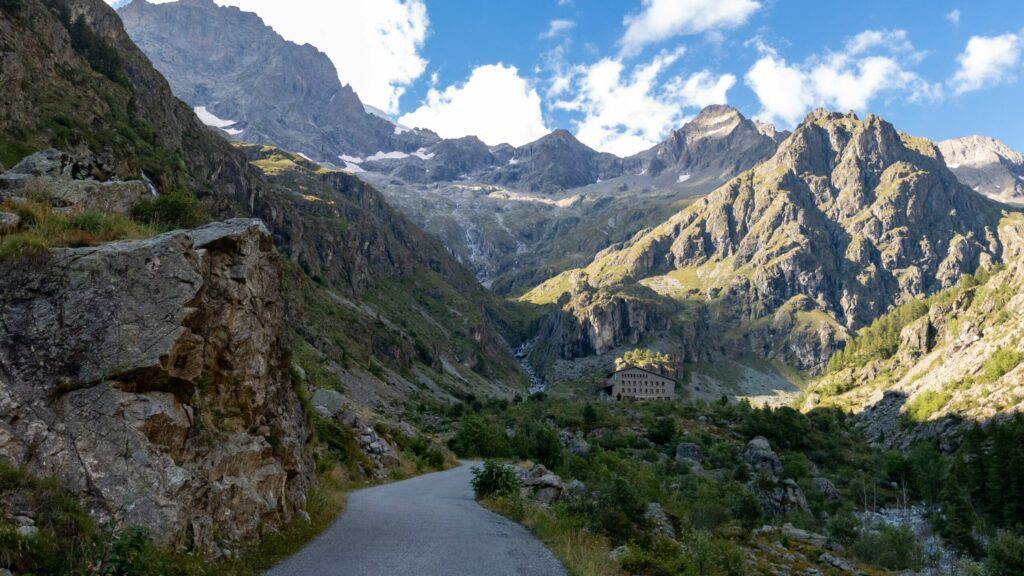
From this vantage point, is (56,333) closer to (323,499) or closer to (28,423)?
(28,423)

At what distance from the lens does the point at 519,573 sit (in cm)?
1339

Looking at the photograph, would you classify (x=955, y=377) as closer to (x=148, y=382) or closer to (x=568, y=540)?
(x=568, y=540)

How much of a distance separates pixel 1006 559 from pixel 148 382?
46.5 m

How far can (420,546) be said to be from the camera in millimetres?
15547

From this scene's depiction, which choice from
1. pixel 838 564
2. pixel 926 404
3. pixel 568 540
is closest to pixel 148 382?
pixel 568 540

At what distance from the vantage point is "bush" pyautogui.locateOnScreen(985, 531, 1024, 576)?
1378 inches

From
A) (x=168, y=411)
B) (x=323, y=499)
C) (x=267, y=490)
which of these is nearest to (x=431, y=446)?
(x=323, y=499)

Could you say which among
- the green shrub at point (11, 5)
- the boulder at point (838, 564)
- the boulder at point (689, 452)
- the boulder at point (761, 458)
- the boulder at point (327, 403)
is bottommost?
the boulder at point (761, 458)

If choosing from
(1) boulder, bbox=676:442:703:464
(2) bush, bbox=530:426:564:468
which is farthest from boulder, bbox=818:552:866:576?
(1) boulder, bbox=676:442:703:464

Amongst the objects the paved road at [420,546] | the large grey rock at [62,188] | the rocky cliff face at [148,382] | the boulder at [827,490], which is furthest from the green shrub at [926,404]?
the large grey rock at [62,188]

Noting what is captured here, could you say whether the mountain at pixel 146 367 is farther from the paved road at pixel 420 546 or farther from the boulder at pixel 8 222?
the paved road at pixel 420 546

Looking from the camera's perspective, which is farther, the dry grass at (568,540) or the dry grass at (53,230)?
the dry grass at (568,540)

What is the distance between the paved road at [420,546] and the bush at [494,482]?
3.03 metres

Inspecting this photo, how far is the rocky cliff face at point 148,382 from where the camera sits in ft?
31.5
